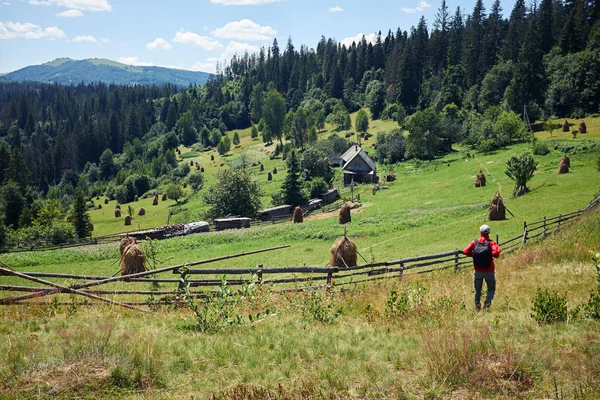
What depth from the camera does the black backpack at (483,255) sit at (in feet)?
33.6

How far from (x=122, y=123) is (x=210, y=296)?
170 metres

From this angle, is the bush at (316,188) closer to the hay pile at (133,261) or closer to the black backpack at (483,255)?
the hay pile at (133,261)

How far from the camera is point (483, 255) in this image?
10281 millimetres

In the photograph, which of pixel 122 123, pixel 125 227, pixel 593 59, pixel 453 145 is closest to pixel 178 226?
pixel 125 227

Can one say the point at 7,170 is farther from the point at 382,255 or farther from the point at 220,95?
the point at 220,95

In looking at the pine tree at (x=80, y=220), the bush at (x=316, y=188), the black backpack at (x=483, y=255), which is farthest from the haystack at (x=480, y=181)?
the pine tree at (x=80, y=220)

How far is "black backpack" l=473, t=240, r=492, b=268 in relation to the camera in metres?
10.2

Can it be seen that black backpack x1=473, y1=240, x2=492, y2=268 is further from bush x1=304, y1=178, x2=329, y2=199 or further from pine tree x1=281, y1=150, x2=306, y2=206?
bush x1=304, y1=178, x2=329, y2=199

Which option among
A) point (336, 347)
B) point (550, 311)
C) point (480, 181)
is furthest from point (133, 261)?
point (480, 181)

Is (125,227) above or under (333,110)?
under

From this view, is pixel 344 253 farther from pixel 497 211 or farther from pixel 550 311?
pixel 497 211

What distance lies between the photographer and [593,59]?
69.4 metres

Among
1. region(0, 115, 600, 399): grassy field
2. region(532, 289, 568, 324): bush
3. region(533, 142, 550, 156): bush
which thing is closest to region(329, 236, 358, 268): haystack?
region(0, 115, 600, 399): grassy field

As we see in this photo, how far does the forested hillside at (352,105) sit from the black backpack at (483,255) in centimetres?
5539
